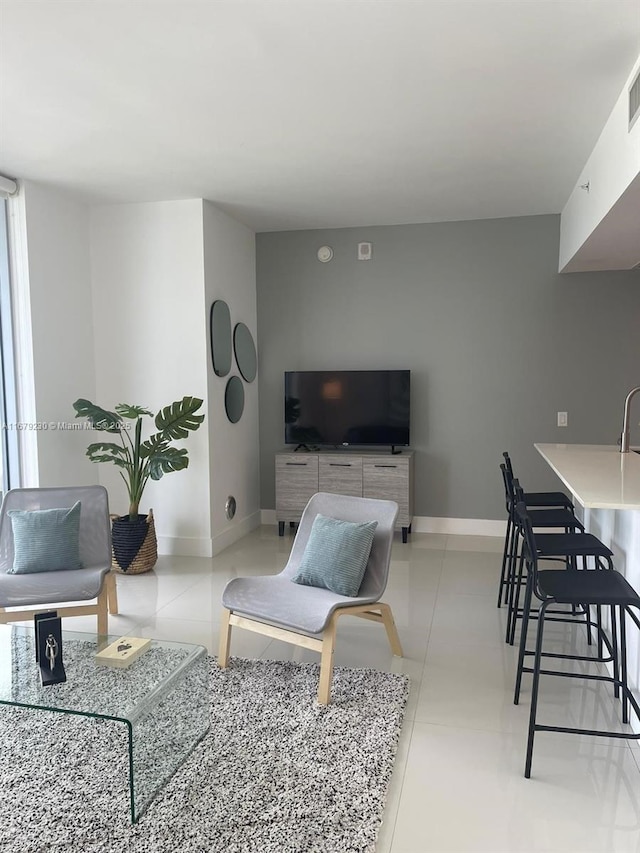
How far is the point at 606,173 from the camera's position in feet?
11.6

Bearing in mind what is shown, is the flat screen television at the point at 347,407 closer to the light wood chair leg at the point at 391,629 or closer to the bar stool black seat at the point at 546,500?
the bar stool black seat at the point at 546,500

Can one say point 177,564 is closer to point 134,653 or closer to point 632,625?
point 134,653

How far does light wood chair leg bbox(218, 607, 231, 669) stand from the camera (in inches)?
125

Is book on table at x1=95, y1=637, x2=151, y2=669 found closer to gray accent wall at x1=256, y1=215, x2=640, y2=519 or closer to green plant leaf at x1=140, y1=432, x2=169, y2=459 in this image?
green plant leaf at x1=140, y1=432, x2=169, y2=459

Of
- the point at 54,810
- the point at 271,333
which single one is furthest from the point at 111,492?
the point at 54,810

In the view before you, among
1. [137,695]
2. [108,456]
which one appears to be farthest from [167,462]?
[137,695]

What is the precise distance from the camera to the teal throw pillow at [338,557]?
10.5 feet

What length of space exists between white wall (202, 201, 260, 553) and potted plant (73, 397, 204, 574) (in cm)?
45

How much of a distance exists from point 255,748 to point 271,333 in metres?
4.22

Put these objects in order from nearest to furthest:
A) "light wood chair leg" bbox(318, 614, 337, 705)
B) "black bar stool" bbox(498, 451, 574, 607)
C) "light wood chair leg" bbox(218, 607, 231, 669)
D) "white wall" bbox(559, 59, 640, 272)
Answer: "light wood chair leg" bbox(318, 614, 337, 705) < "white wall" bbox(559, 59, 640, 272) < "light wood chair leg" bbox(218, 607, 231, 669) < "black bar stool" bbox(498, 451, 574, 607)

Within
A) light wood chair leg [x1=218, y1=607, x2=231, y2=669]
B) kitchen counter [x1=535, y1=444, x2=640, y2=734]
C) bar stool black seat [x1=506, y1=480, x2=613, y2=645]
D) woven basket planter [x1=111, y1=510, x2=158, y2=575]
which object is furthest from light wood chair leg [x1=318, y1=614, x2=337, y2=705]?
woven basket planter [x1=111, y1=510, x2=158, y2=575]

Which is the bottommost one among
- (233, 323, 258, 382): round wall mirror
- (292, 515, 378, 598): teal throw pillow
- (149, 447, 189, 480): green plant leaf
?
(292, 515, 378, 598): teal throw pillow

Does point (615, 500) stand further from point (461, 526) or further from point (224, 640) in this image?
point (461, 526)

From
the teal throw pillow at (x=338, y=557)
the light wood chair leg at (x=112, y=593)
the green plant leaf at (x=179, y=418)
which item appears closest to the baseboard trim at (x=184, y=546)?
the green plant leaf at (x=179, y=418)
